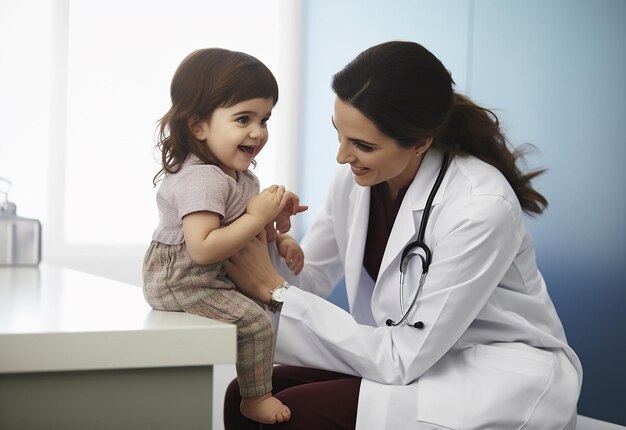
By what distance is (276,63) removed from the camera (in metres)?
4.09

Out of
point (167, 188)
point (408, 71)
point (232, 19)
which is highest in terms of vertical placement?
point (232, 19)

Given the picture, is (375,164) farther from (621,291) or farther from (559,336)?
(621,291)

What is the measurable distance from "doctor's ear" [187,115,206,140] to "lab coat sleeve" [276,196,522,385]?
1.15 ft

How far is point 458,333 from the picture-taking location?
138 cm

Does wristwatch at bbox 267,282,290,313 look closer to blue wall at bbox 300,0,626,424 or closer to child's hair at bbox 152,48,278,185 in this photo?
child's hair at bbox 152,48,278,185

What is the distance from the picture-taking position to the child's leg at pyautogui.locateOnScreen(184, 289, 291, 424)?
115cm

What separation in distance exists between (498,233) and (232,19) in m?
2.92

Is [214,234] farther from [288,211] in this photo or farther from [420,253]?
[420,253]

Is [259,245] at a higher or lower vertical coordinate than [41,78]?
lower

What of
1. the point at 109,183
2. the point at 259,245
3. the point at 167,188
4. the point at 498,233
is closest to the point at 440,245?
the point at 498,233

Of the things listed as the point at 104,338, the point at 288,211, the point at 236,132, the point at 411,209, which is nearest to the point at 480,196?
the point at 411,209

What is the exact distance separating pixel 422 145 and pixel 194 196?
0.61 metres

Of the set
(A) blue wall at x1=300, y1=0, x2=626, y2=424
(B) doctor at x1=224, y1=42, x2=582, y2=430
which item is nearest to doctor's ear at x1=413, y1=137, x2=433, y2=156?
(B) doctor at x1=224, y1=42, x2=582, y2=430

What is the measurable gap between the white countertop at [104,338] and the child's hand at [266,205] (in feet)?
0.71
